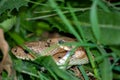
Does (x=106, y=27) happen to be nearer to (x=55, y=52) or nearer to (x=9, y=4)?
(x=55, y=52)

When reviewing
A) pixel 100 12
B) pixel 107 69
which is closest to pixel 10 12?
pixel 100 12

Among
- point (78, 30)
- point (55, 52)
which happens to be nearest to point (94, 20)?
point (78, 30)

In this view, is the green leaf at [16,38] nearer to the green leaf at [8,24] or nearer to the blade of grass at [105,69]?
the green leaf at [8,24]

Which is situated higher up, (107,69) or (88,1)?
(88,1)

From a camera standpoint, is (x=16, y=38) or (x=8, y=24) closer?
(x=8, y=24)

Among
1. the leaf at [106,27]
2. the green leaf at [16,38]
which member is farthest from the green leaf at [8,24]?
the leaf at [106,27]

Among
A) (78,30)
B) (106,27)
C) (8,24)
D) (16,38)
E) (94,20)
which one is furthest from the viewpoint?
(16,38)

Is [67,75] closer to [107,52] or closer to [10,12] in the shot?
[107,52]
